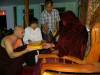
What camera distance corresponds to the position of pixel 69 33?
10.6 feet

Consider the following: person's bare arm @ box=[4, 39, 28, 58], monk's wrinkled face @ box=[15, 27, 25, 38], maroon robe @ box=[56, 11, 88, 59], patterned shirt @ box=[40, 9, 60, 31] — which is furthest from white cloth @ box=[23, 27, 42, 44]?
maroon robe @ box=[56, 11, 88, 59]

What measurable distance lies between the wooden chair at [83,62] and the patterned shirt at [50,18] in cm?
236

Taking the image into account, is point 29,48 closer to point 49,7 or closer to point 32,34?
point 32,34

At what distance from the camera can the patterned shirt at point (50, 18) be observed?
17.8 ft

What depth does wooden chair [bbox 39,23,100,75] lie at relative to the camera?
195 cm

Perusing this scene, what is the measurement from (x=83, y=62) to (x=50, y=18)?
9.45 feet

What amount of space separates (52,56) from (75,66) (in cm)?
115

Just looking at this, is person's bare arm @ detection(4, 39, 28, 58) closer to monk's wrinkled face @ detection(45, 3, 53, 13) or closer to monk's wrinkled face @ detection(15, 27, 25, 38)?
monk's wrinkled face @ detection(15, 27, 25, 38)

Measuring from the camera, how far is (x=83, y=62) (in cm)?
267

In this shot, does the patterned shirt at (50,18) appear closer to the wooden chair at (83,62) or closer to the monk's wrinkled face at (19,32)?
the monk's wrinkled face at (19,32)

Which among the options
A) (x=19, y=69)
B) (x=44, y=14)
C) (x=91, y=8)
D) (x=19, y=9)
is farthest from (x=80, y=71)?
(x=19, y=9)

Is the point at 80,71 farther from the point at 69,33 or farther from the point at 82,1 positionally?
the point at 82,1

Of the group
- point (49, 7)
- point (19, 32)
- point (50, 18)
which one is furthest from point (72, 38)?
point (50, 18)

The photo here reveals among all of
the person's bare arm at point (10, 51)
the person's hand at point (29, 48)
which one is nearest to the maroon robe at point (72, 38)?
the person's hand at point (29, 48)
